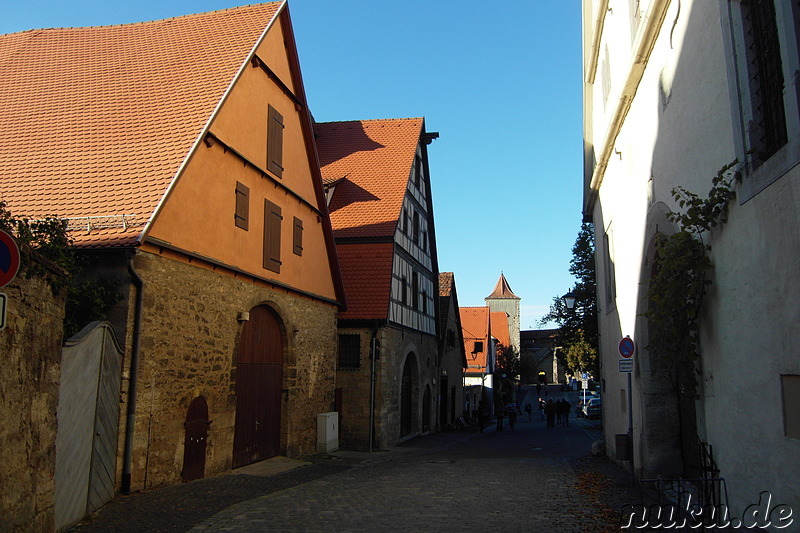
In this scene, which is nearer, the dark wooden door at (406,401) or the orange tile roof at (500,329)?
the dark wooden door at (406,401)

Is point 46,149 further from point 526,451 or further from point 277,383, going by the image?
point 526,451

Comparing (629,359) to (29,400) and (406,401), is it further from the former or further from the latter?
(406,401)

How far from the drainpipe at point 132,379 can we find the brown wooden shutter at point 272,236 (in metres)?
4.47

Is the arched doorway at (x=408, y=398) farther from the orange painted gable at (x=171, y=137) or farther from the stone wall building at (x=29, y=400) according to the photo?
the stone wall building at (x=29, y=400)

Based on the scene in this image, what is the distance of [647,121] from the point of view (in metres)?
10.9

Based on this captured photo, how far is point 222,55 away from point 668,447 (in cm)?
1132

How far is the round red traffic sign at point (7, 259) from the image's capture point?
181 inches

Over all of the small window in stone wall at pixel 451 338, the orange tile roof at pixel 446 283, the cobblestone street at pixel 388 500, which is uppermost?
the orange tile roof at pixel 446 283

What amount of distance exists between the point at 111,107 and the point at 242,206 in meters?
3.16

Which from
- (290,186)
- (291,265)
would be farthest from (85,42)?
(291,265)

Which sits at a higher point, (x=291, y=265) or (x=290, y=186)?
(x=290, y=186)

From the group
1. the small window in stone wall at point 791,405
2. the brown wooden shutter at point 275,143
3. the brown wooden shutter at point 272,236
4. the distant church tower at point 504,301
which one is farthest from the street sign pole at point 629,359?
the distant church tower at point 504,301

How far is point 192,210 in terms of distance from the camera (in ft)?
38.7

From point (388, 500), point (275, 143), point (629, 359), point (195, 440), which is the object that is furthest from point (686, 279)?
point (275, 143)
